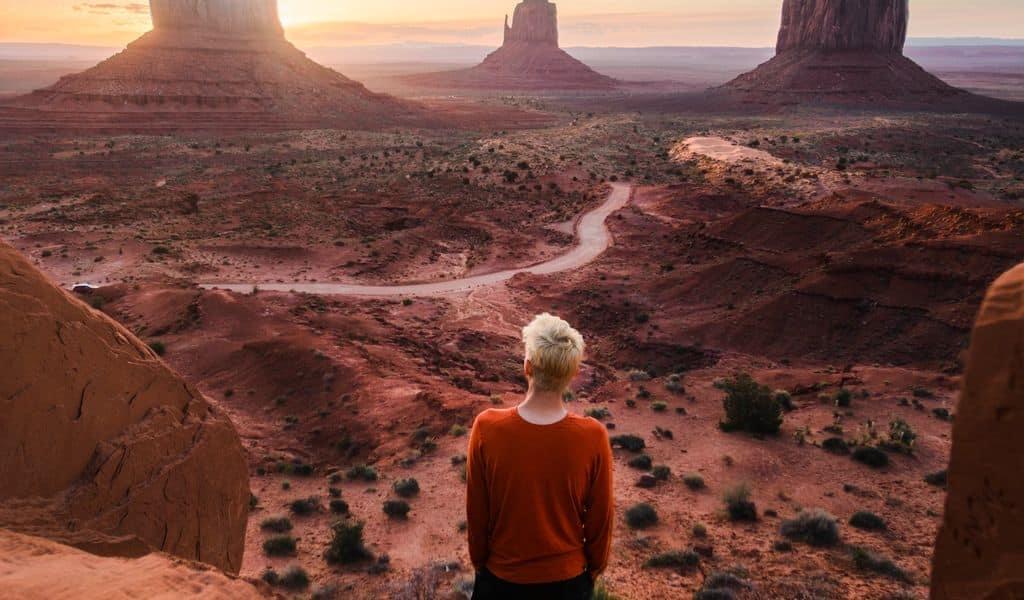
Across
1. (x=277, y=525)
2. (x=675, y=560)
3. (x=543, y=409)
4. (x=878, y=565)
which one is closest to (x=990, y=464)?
(x=543, y=409)

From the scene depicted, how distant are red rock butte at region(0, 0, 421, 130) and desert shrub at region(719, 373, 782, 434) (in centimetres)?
7719

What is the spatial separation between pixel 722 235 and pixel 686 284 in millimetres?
5165

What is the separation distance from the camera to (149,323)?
23.4 metres

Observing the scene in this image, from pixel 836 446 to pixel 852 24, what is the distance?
105105 mm

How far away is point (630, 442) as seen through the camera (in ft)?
45.4

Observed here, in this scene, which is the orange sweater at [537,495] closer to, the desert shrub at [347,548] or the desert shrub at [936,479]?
the desert shrub at [347,548]

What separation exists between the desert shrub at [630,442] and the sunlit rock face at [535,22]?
18170cm

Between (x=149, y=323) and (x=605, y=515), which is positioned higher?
(x=605, y=515)

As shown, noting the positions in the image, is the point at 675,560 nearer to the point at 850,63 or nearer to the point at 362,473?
the point at 362,473

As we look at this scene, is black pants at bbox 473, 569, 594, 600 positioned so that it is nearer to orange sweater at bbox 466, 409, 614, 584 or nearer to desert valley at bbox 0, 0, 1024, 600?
orange sweater at bbox 466, 409, 614, 584

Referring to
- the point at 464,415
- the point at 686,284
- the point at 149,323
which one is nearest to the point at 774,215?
the point at 686,284

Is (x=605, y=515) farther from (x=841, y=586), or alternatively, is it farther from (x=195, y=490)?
(x=841, y=586)

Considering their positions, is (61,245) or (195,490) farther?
(61,245)

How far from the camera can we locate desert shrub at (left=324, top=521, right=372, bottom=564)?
1016cm
